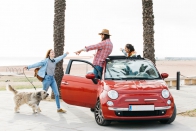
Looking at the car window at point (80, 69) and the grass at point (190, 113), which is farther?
the grass at point (190, 113)

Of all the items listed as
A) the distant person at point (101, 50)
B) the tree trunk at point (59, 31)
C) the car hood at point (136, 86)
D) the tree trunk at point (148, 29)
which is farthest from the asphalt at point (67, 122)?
the tree trunk at point (148, 29)

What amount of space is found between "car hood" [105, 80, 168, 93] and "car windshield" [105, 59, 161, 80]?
28 centimetres

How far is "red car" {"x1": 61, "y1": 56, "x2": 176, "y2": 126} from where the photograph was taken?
27.9 feet

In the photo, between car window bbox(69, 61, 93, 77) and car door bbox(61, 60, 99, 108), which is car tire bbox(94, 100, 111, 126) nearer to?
car door bbox(61, 60, 99, 108)

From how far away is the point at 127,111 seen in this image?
851cm

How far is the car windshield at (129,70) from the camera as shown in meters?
9.41

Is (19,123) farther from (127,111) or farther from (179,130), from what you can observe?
(179,130)

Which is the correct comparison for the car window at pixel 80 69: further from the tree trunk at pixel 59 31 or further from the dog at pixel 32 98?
the dog at pixel 32 98

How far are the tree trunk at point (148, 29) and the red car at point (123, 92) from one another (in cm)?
428

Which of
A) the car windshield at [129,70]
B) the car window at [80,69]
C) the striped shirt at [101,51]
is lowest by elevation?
the car window at [80,69]

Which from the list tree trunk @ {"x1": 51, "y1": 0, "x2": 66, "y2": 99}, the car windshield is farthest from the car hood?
tree trunk @ {"x1": 51, "y1": 0, "x2": 66, "y2": 99}

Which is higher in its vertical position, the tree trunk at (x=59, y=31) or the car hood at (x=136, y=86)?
the tree trunk at (x=59, y=31)

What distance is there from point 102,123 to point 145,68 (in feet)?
5.95

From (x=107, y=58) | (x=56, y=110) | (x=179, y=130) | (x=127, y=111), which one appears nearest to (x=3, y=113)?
(x=56, y=110)
